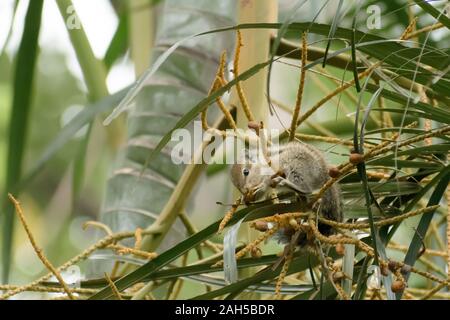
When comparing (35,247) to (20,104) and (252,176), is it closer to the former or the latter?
(252,176)

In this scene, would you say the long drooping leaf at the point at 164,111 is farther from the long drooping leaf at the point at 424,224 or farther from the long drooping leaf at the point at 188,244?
the long drooping leaf at the point at 424,224

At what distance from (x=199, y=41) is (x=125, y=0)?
0.24 m

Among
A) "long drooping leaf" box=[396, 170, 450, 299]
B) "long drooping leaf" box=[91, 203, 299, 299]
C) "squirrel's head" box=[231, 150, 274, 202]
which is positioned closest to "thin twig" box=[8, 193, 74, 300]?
"long drooping leaf" box=[91, 203, 299, 299]

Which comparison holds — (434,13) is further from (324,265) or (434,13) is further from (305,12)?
(305,12)

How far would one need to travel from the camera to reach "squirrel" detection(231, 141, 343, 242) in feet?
2.73

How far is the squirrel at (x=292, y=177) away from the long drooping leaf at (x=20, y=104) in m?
0.44

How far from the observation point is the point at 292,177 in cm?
88

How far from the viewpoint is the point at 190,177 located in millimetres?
1152

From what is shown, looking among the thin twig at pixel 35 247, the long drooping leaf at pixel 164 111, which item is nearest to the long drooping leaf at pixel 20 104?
the long drooping leaf at pixel 164 111

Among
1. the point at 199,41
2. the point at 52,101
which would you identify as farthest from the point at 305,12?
the point at 52,101

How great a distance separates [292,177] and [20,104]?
0.53 meters

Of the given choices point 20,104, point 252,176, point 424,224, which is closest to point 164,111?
point 20,104

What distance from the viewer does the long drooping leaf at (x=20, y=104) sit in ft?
4.01

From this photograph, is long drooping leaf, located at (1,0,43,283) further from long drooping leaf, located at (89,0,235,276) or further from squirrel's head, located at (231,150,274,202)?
squirrel's head, located at (231,150,274,202)
